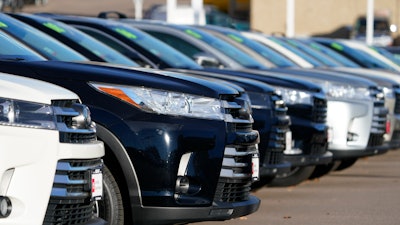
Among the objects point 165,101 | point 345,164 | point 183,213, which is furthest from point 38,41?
point 345,164

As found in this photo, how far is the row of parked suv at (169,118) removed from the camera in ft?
23.7

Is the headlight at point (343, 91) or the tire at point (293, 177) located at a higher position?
the headlight at point (343, 91)

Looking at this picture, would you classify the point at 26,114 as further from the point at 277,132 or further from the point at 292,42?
the point at 292,42

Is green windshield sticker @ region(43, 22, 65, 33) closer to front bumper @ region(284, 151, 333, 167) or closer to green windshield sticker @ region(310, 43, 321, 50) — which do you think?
front bumper @ region(284, 151, 333, 167)

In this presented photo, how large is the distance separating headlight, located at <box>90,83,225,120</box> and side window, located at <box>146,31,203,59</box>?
503cm

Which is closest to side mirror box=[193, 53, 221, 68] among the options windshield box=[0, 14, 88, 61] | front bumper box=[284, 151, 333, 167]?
front bumper box=[284, 151, 333, 167]

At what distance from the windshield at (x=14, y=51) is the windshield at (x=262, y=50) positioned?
6502mm

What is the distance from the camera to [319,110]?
502 inches

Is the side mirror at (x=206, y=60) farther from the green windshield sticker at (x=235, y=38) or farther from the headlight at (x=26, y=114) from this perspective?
the headlight at (x=26, y=114)

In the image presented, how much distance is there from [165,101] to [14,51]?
1.17 m

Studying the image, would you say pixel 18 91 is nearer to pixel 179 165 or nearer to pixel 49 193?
pixel 49 193

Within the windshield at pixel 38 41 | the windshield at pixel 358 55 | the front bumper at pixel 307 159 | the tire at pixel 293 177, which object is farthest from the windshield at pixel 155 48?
the windshield at pixel 358 55

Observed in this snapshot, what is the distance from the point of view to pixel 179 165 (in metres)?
8.18

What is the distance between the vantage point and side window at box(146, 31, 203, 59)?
44.8 feet
